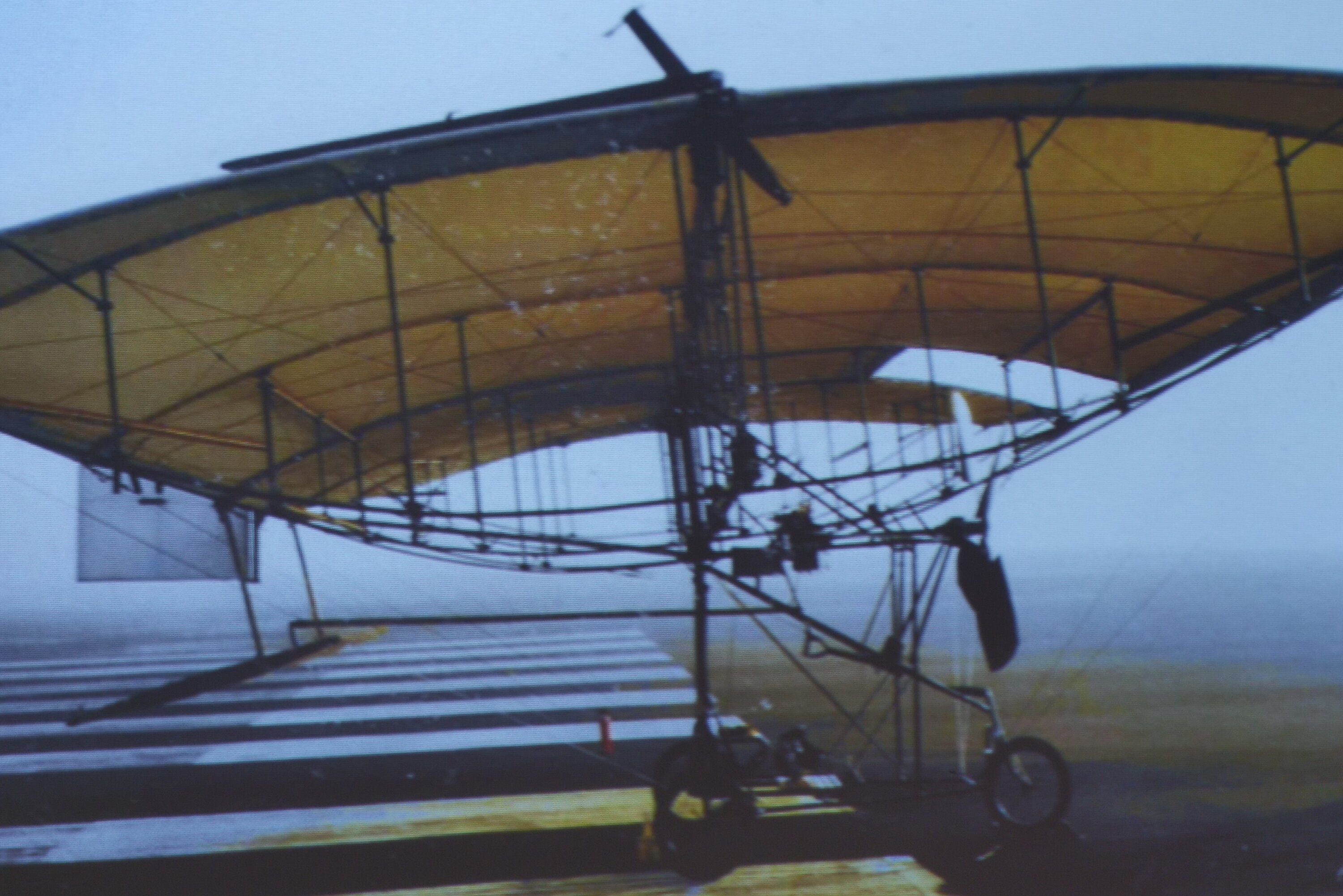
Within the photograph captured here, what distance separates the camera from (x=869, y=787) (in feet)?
23.7

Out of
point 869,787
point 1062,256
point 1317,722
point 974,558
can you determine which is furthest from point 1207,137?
point 1317,722

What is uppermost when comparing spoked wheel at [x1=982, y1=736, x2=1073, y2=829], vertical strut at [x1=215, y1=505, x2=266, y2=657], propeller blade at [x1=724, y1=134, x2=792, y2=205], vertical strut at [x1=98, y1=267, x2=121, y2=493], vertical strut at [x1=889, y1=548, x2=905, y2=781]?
propeller blade at [x1=724, y1=134, x2=792, y2=205]

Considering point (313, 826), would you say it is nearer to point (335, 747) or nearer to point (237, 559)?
point (335, 747)

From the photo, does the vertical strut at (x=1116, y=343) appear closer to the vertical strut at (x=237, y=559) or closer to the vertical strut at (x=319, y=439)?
the vertical strut at (x=319, y=439)

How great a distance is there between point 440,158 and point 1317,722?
33.7 feet

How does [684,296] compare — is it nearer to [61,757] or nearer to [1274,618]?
[61,757]

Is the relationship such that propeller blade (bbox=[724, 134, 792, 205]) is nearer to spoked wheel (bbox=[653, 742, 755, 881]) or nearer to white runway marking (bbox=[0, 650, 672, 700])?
spoked wheel (bbox=[653, 742, 755, 881])

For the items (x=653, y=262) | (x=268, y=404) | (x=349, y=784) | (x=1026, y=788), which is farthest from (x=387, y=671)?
(x=1026, y=788)

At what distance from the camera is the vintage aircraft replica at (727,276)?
194 inches

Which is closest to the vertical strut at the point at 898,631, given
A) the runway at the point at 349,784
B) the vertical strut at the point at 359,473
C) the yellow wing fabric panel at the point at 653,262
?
the runway at the point at 349,784

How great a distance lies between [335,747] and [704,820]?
6.61 meters

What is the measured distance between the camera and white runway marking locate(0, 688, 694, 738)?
12.2m

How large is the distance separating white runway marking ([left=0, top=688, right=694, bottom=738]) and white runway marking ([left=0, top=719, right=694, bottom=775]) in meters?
1.14

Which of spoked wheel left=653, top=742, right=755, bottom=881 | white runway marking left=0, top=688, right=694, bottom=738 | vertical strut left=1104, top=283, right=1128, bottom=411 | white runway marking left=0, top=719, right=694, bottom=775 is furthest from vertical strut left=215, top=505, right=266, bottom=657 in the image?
vertical strut left=1104, top=283, right=1128, bottom=411
